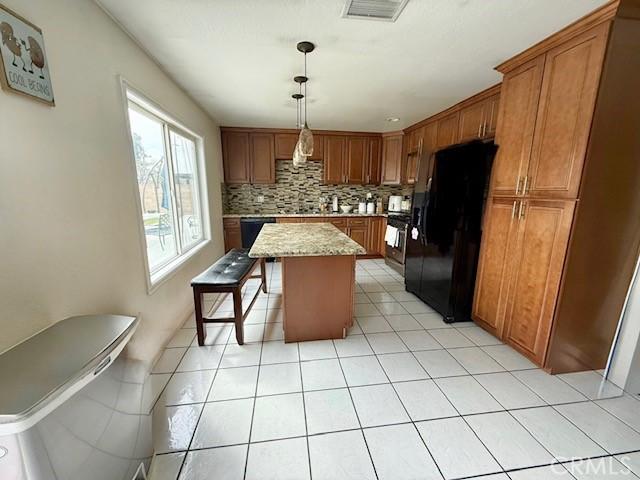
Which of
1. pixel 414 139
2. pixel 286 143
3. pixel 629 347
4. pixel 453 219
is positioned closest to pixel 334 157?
pixel 286 143

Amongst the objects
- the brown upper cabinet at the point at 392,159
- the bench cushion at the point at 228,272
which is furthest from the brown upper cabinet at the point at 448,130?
the bench cushion at the point at 228,272

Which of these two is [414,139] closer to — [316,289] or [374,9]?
[374,9]

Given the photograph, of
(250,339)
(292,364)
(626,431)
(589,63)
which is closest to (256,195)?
(250,339)

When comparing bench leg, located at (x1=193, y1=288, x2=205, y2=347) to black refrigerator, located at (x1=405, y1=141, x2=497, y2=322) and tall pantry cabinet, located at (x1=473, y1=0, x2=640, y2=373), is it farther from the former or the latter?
tall pantry cabinet, located at (x1=473, y1=0, x2=640, y2=373)

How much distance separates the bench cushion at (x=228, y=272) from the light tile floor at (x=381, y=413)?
1.86ft

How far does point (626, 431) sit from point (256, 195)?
4.90m

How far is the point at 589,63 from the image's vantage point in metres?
1.61

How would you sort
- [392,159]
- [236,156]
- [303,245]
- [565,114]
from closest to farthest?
[565,114] < [303,245] < [236,156] < [392,159]

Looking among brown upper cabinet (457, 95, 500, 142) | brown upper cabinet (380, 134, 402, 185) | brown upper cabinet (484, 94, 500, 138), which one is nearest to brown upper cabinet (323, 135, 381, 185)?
brown upper cabinet (380, 134, 402, 185)

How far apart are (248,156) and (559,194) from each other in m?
4.19

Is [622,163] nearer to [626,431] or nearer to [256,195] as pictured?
[626,431]

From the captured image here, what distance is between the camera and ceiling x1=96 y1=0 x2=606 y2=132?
5.07 ft

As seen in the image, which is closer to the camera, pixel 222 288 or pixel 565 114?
pixel 565 114

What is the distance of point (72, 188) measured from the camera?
1.28 meters
